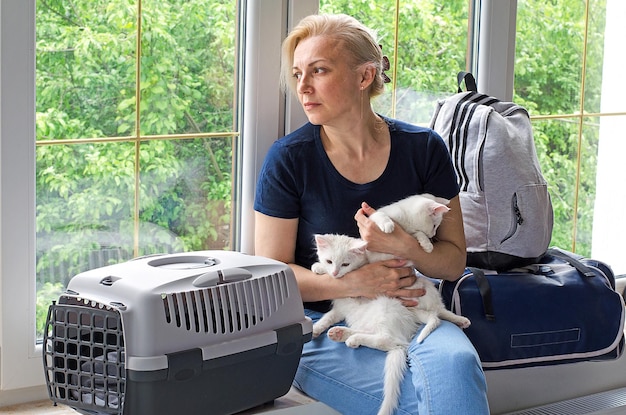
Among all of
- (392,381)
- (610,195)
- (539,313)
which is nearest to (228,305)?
(392,381)

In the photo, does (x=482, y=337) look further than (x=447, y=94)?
No

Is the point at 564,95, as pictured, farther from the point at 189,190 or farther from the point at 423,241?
the point at 189,190

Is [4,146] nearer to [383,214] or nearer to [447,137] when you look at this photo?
Result: [383,214]

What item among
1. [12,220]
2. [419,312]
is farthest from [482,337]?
[12,220]

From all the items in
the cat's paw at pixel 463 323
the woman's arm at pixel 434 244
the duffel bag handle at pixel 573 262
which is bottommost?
the cat's paw at pixel 463 323

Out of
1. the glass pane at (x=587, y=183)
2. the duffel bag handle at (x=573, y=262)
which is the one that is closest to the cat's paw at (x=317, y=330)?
the duffel bag handle at (x=573, y=262)

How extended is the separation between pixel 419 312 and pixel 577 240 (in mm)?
1115

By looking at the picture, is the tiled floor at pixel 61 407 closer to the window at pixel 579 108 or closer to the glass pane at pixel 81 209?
the glass pane at pixel 81 209

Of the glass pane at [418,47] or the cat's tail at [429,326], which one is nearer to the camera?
the cat's tail at [429,326]

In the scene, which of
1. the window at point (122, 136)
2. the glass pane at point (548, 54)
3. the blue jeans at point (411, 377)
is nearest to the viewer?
the blue jeans at point (411, 377)

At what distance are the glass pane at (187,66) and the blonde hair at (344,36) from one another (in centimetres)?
16

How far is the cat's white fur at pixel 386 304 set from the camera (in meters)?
1.85

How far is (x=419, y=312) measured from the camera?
1.95 m

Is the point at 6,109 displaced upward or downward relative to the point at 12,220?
upward
